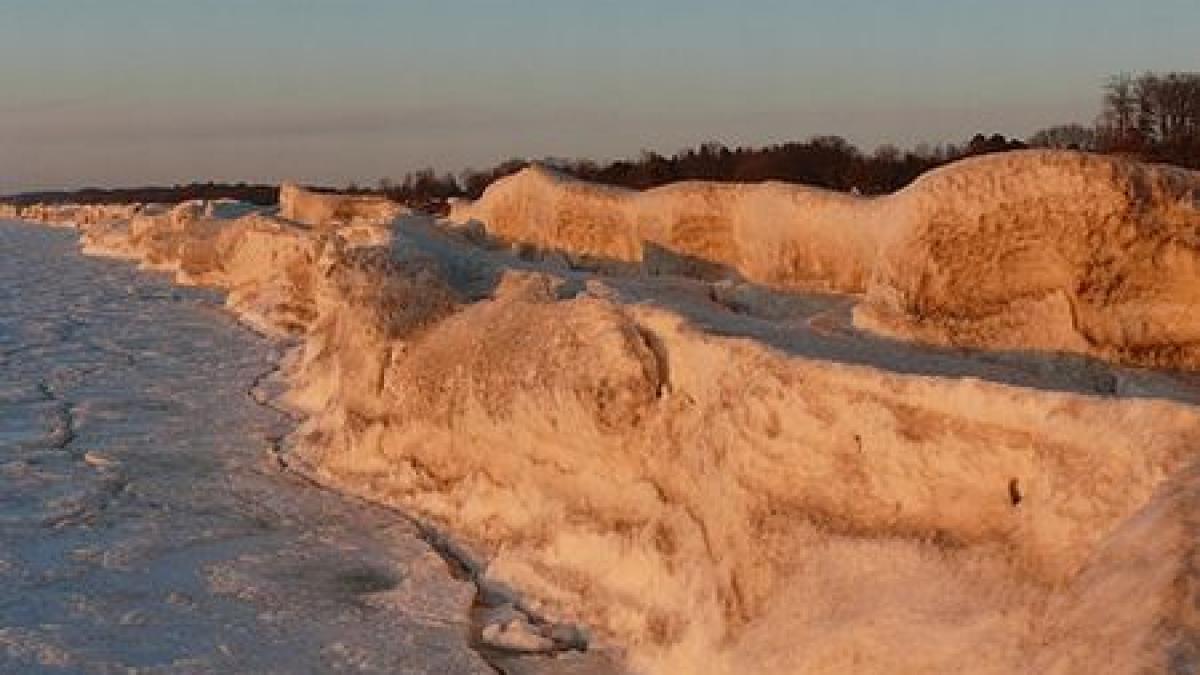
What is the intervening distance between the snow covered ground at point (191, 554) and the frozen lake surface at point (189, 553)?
0.7 inches

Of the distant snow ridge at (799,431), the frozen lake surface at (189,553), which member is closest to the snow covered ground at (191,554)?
the frozen lake surface at (189,553)

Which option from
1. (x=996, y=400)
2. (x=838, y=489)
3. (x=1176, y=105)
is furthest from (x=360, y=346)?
(x=1176, y=105)

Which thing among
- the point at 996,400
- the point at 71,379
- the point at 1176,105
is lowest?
the point at 71,379

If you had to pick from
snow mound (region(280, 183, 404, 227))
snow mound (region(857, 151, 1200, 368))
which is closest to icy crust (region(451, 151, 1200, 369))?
snow mound (region(857, 151, 1200, 368))

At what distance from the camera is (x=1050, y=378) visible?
8984 millimetres

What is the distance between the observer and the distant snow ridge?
18.6 ft

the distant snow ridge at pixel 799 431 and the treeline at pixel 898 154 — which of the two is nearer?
the distant snow ridge at pixel 799 431

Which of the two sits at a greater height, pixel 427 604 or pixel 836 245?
pixel 836 245

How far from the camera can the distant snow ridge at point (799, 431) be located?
5676 mm

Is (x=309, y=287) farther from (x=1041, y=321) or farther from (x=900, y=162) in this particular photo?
(x=1041, y=321)

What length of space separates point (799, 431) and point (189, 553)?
14.8 feet

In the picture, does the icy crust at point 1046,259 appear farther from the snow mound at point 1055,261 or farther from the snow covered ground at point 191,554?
the snow covered ground at point 191,554

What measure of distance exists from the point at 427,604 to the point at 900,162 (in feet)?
85.8

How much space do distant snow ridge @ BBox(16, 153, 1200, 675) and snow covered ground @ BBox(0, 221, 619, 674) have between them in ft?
2.12
